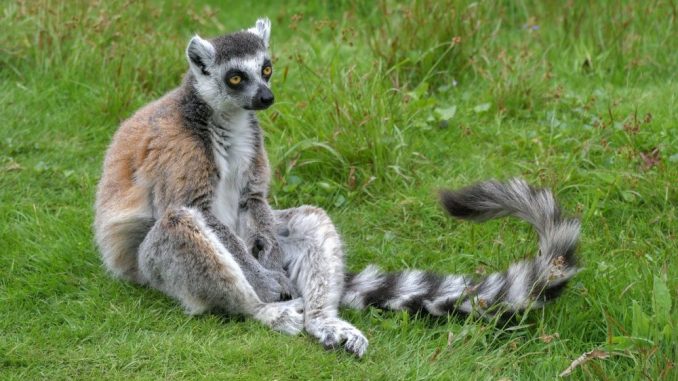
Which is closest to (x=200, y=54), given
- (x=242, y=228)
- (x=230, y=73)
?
(x=230, y=73)

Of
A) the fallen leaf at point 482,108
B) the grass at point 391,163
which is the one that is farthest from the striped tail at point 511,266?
the fallen leaf at point 482,108

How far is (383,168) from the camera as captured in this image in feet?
21.0

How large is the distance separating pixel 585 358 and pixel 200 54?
8.56 feet

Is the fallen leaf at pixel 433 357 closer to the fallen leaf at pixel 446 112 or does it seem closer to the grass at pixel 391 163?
the grass at pixel 391 163

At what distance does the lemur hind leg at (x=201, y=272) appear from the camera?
15.6 feet

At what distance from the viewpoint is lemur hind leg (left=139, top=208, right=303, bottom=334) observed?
4766 millimetres

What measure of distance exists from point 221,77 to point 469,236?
5.86 feet

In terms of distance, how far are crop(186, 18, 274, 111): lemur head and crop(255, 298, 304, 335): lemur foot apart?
110 centimetres

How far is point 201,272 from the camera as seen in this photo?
477 centimetres

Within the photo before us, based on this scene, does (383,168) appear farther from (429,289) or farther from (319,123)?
(429,289)

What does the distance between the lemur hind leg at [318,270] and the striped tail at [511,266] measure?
436 millimetres

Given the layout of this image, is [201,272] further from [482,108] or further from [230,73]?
[482,108]

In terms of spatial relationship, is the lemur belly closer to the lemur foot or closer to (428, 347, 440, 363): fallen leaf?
the lemur foot

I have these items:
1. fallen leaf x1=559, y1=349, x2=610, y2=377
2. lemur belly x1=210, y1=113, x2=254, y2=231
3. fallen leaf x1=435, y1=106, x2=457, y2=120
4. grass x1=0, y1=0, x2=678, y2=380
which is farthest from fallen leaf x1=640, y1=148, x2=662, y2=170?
lemur belly x1=210, y1=113, x2=254, y2=231
